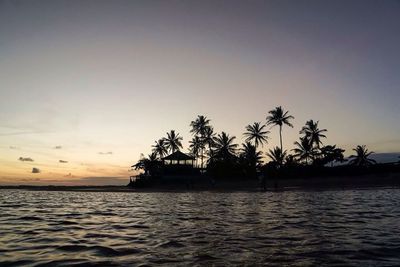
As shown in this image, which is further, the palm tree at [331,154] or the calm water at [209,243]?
the palm tree at [331,154]

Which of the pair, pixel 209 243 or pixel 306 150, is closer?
pixel 209 243

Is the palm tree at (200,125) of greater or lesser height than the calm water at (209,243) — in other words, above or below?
above

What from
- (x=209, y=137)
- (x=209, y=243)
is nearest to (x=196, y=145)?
(x=209, y=137)

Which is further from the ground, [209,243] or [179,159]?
[179,159]

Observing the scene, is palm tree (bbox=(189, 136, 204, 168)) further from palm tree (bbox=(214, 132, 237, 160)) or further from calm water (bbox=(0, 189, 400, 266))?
calm water (bbox=(0, 189, 400, 266))

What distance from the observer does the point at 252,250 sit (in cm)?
762

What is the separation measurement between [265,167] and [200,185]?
16.4m

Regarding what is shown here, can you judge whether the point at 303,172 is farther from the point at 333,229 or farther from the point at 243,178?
the point at 333,229

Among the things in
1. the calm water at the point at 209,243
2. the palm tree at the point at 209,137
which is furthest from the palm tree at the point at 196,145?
the calm water at the point at 209,243

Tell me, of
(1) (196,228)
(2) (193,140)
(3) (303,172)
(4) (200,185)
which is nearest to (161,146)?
(2) (193,140)

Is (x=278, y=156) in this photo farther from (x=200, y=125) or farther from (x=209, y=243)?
(x=209, y=243)

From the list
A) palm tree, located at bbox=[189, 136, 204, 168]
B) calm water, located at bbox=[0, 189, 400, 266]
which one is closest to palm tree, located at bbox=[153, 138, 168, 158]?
palm tree, located at bbox=[189, 136, 204, 168]

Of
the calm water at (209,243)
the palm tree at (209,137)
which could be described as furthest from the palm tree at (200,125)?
the calm water at (209,243)

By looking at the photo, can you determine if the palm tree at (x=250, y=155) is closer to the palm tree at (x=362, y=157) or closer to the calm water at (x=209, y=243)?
the palm tree at (x=362, y=157)
